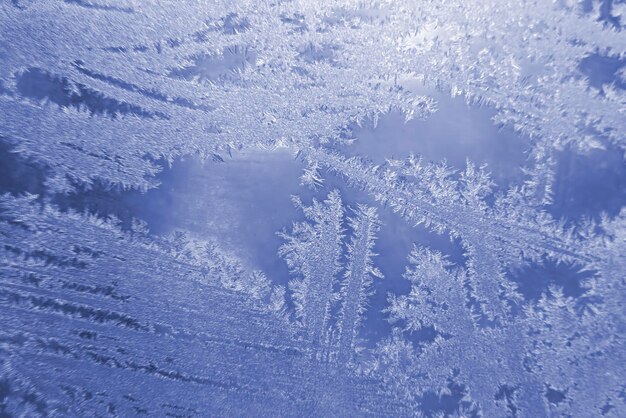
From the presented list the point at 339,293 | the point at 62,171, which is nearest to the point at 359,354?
the point at 339,293

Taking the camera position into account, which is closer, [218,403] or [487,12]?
[218,403]

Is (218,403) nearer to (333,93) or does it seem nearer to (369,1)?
(333,93)

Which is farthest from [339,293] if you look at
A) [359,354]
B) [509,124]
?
[509,124]

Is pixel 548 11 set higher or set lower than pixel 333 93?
higher

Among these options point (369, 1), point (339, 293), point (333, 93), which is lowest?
point (339, 293)

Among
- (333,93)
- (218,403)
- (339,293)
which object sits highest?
(333,93)

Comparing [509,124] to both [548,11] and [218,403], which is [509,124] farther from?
[218,403]
